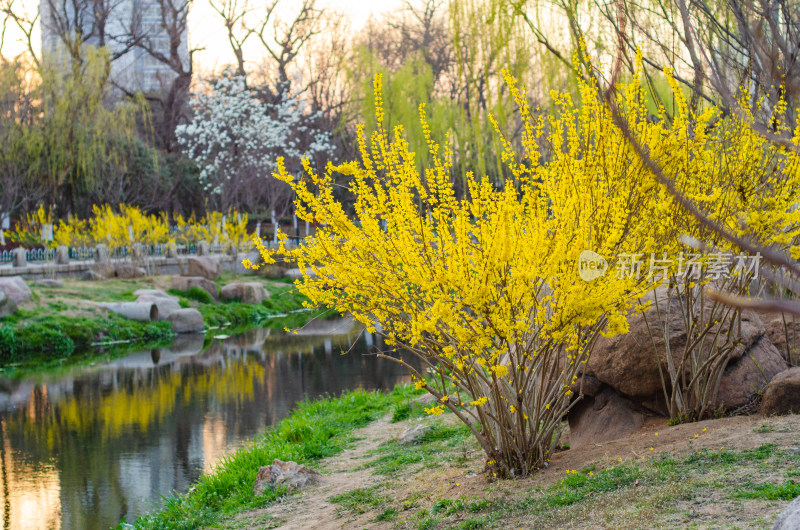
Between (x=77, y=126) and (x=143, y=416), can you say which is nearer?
(x=143, y=416)

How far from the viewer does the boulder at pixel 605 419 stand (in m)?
6.34

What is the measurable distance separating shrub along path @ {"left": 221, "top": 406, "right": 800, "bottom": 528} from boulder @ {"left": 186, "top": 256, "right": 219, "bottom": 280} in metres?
19.6

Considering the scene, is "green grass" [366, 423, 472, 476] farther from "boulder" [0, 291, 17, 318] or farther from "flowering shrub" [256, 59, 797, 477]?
"boulder" [0, 291, 17, 318]

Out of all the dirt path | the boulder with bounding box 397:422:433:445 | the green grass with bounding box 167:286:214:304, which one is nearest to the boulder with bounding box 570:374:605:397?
the dirt path

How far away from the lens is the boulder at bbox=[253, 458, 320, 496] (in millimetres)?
6828

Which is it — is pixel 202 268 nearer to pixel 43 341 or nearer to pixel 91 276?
pixel 91 276

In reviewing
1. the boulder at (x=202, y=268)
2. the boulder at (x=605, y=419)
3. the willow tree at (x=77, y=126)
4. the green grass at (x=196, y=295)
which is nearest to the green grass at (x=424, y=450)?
the boulder at (x=605, y=419)

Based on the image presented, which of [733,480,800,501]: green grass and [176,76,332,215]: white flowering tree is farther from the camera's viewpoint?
[176,76,332,215]: white flowering tree

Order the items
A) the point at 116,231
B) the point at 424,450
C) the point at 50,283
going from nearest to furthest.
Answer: the point at 424,450
the point at 50,283
the point at 116,231

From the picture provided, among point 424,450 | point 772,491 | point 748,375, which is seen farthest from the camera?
point 424,450

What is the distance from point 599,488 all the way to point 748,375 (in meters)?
2.15

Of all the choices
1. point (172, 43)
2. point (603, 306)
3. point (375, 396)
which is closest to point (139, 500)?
point (375, 396)

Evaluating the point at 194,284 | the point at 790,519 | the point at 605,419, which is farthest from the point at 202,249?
the point at 790,519

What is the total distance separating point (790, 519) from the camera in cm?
290
